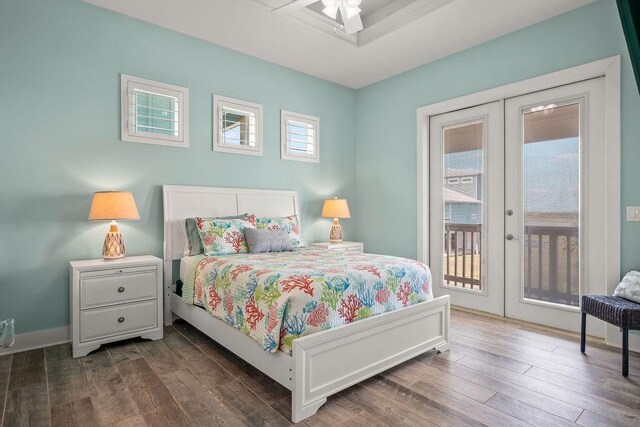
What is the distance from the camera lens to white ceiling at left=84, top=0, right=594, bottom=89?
312 cm

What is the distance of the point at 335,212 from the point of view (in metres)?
4.53

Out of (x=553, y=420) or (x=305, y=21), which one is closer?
(x=553, y=420)

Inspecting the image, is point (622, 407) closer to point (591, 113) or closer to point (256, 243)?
point (591, 113)

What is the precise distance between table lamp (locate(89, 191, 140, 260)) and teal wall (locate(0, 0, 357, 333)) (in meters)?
0.27

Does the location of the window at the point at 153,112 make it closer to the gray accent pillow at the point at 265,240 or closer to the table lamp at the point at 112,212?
the table lamp at the point at 112,212

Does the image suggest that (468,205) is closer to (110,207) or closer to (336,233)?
(336,233)

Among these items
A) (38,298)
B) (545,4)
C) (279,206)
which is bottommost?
(38,298)

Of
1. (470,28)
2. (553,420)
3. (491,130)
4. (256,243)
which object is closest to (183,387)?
(256,243)

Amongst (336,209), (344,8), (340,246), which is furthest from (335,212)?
(344,8)

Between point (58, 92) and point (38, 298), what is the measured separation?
1709 millimetres

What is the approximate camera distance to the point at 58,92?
298 cm

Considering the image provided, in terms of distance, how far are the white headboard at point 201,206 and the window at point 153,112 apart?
1.66 ft

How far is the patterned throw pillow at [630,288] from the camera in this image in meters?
2.53

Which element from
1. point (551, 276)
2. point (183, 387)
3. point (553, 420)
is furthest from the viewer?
point (551, 276)
